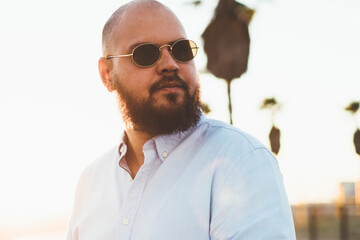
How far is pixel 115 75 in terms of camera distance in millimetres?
2512

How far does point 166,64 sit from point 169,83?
0.11m

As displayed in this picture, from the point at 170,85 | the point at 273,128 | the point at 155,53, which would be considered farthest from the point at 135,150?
the point at 273,128

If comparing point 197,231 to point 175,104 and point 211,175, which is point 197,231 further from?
point 175,104

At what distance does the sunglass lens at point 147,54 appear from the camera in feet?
7.08

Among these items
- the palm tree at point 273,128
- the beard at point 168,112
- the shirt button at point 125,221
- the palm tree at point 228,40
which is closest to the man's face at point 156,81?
the beard at point 168,112

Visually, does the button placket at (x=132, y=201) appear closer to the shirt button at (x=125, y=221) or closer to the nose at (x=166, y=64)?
the shirt button at (x=125, y=221)

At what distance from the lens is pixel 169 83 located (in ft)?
6.88

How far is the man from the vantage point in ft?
5.00

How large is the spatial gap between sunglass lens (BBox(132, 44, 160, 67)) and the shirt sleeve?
796 millimetres

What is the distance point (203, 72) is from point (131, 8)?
323 inches

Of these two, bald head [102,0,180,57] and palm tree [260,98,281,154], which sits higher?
bald head [102,0,180,57]

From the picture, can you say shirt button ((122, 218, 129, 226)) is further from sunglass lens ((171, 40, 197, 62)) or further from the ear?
the ear

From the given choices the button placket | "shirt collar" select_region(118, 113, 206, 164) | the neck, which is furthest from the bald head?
the button placket

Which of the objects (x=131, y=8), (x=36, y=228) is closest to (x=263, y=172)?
(x=131, y=8)
